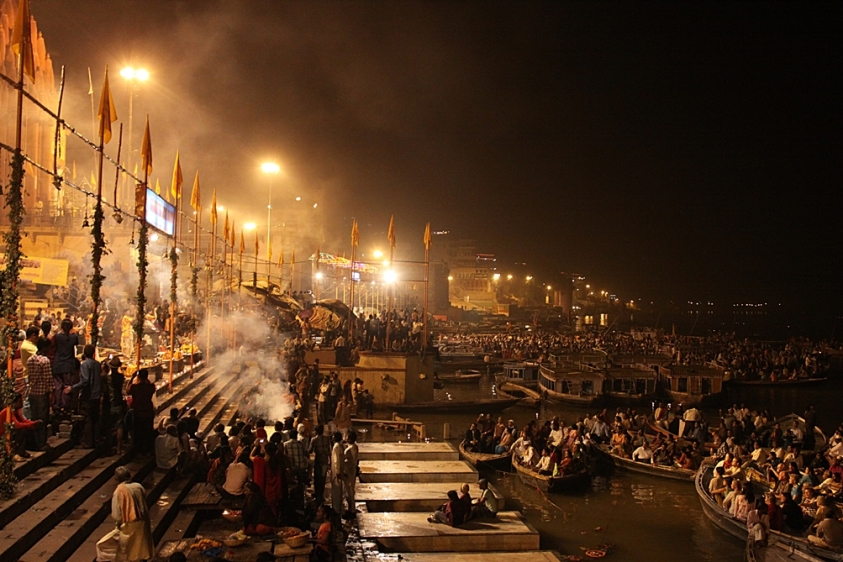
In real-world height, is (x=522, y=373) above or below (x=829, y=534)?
above

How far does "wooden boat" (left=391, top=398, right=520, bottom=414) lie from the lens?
28031mm

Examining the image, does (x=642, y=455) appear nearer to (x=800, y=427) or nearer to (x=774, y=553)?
(x=800, y=427)

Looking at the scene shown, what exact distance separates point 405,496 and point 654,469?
1018cm

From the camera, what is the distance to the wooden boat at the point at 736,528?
11.9 metres

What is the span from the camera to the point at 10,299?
8039 millimetres

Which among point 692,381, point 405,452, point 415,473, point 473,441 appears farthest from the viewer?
point 692,381

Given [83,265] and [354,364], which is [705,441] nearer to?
[354,364]

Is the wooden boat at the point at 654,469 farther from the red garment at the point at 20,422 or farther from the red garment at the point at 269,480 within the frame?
the red garment at the point at 20,422

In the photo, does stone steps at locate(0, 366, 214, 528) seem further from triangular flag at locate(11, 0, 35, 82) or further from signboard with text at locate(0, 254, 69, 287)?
signboard with text at locate(0, 254, 69, 287)

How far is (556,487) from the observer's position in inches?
733

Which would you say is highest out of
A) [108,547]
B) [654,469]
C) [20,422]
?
[20,422]

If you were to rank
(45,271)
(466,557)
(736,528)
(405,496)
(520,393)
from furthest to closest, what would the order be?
(520,393)
(45,271)
(736,528)
(405,496)
(466,557)

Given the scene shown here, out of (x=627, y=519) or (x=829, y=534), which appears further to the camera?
(x=627, y=519)

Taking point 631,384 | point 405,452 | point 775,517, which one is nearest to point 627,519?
point 775,517
